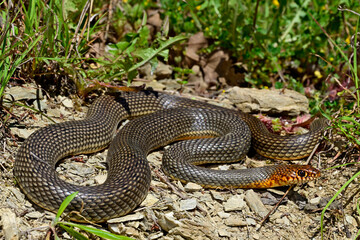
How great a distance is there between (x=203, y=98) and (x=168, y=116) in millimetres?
1359

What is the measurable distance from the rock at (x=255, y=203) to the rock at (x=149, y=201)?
4.42ft

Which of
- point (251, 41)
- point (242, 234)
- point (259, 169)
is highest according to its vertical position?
point (251, 41)

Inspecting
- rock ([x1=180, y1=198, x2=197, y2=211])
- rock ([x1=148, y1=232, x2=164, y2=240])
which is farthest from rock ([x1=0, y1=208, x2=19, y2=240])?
rock ([x1=180, y1=198, x2=197, y2=211])

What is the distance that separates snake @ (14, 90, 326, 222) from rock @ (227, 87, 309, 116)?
40cm

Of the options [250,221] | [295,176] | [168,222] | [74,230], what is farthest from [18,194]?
[295,176]

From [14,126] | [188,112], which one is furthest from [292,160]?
[14,126]

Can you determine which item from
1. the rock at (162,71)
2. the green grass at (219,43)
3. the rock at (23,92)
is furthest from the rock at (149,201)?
the rock at (162,71)

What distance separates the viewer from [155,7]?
1057cm

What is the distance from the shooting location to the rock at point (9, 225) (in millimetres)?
4652

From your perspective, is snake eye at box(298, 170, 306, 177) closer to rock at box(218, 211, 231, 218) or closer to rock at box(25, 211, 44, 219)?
rock at box(218, 211, 231, 218)

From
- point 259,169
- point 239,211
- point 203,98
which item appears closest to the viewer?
point 239,211

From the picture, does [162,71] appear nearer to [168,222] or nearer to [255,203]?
[255,203]

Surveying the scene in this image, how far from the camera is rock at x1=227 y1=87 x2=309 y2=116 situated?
8172mm

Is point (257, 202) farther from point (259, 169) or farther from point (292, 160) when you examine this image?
point (292, 160)
